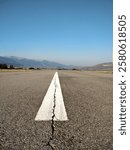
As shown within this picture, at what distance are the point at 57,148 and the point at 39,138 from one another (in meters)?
0.46

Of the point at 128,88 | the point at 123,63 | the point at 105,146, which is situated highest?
the point at 123,63

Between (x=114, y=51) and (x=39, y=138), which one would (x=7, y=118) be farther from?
(x=114, y=51)

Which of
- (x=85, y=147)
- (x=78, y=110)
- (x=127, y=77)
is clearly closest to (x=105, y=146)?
(x=85, y=147)

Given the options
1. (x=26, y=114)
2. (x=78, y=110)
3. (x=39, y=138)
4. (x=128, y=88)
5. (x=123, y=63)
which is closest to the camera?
(x=39, y=138)

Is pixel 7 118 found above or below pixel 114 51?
below

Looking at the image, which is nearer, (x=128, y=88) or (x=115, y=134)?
(x=115, y=134)

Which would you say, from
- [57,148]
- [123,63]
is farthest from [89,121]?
[57,148]

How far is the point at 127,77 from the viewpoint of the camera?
4219 mm

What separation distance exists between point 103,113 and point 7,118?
208cm

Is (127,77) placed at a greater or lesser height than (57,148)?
greater

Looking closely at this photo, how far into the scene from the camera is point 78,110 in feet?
17.4

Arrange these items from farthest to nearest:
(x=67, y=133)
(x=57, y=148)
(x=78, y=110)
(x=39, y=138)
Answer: (x=78, y=110), (x=67, y=133), (x=39, y=138), (x=57, y=148)

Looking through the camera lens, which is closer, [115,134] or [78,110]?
[115,134]

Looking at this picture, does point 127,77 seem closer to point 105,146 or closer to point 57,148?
point 105,146
